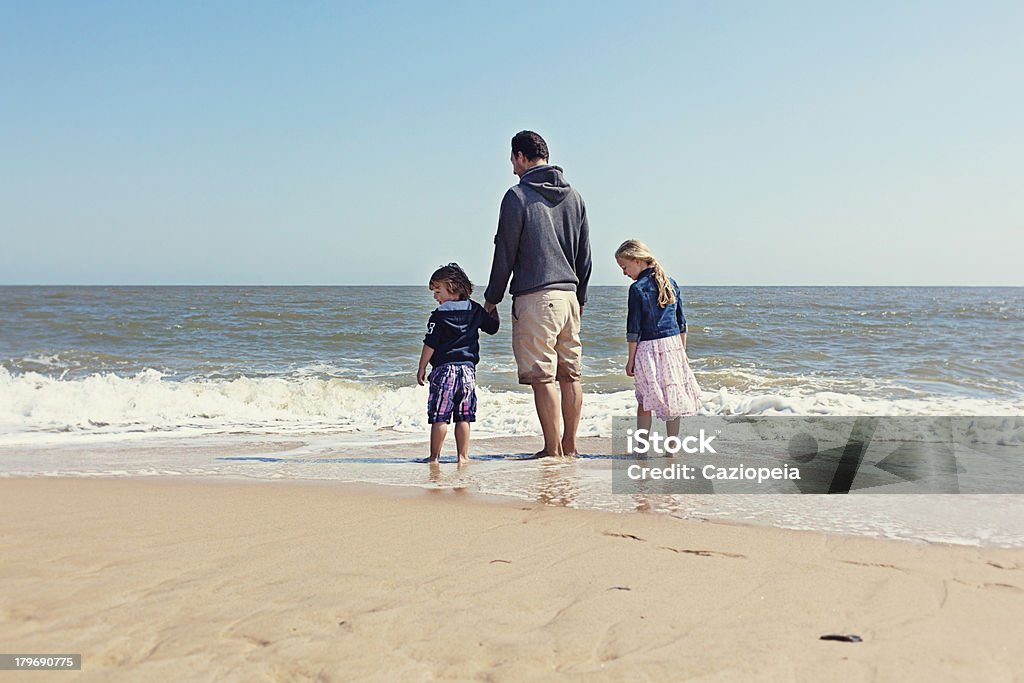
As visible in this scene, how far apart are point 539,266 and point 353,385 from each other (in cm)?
697

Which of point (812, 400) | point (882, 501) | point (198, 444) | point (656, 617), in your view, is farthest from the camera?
point (812, 400)

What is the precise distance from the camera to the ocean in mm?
5137

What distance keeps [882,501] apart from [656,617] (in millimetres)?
1979

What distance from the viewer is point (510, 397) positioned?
9.29 m

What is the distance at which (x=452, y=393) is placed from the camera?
193 inches

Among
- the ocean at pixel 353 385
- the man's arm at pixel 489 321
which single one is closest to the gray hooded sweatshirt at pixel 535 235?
the man's arm at pixel 489 321

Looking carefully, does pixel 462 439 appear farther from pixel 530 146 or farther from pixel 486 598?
pixel 486 598

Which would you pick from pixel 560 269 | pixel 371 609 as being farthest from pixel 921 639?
pixel 560 269

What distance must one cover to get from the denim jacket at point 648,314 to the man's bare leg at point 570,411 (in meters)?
0.47

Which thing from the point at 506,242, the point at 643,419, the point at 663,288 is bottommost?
the point at 643,419

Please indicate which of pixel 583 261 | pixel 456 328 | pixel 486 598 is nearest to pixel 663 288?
pixel 583 261

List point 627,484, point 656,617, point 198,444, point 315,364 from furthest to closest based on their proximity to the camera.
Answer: point 315,364 < point 198,444 < point 627,484 < point 656,617

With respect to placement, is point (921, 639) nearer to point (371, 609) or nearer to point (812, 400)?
point (371, 609)

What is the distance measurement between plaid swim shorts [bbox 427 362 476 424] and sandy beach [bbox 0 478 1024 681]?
1515 millimetres
